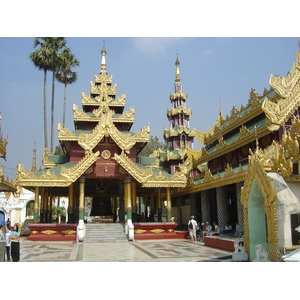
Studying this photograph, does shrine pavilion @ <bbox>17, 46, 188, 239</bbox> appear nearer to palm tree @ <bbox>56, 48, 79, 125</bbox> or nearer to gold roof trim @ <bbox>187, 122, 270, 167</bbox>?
gold roof trim @ <bbox>187, 122, 270, 167</bbox>

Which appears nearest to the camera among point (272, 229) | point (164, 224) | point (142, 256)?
point (272, 229)

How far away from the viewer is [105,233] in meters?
19.6

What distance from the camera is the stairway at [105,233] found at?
1867 centimetres

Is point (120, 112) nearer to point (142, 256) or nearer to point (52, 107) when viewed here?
point (52, 107)

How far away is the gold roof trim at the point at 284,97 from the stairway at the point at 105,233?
9.92 meters

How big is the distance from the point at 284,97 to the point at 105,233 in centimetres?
1165

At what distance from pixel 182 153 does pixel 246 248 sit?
80.4 feet

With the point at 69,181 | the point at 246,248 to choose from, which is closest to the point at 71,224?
the point at 69,181

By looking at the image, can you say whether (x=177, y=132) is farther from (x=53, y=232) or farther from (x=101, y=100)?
(x=53, y=232)

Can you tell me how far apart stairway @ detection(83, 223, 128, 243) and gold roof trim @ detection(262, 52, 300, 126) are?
9924 millimetres

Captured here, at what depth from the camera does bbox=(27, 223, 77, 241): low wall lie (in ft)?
64.0

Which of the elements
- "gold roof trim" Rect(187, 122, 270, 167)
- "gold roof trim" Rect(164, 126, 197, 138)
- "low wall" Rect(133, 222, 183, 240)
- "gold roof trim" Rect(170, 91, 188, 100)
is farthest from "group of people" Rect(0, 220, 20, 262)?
"gold roof trim" Rect(170, 91, 188, 100)

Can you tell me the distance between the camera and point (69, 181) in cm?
1955

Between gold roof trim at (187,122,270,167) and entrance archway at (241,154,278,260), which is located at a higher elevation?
gold roof trim at (187,122,270,167)
